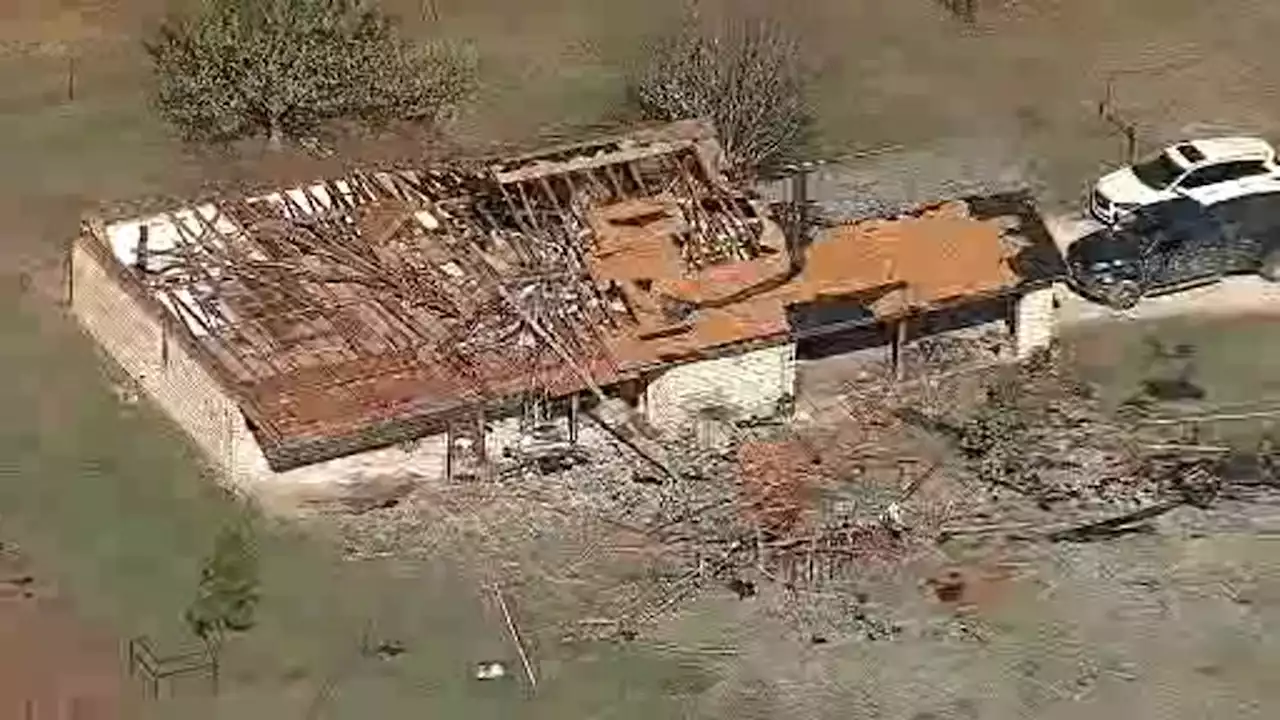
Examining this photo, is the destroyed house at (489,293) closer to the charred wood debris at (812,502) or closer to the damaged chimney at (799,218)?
the damaged chimney at (799,218)

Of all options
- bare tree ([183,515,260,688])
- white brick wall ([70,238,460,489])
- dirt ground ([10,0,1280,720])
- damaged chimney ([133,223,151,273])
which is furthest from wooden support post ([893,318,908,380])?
damaged chimney ([133,223,151,273])

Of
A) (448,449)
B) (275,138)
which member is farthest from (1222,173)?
(275,138)

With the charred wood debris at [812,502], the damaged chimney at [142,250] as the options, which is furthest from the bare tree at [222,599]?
the damaged chimney at [142,250]

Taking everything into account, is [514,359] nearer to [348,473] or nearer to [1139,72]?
[348,473]

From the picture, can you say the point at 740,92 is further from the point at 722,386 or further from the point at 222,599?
the point at 222,599

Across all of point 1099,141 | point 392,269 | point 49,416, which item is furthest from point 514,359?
point 1099,141

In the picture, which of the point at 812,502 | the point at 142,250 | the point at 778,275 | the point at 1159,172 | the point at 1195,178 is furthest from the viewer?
the point at 1159,172

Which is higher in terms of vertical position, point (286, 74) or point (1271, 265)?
point (286, 74)
